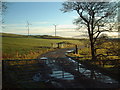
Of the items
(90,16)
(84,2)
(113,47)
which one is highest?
(84,2)

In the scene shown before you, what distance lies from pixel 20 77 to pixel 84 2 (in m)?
9.82

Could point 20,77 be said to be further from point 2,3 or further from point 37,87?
point 2,3

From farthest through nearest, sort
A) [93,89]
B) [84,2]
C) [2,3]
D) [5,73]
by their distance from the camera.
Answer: [84,2] → [2,3] → [5,73] → [93,89]

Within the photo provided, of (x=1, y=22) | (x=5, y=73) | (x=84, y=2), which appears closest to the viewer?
(x=5, y=73)

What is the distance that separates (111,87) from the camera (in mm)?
6664

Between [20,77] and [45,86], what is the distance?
221 centimetres

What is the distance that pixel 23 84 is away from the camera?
6938mm

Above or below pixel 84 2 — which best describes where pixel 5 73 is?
below

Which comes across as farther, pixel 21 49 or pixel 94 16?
pixel 21 49

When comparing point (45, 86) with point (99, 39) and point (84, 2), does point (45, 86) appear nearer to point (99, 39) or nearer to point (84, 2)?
point (99, 39)

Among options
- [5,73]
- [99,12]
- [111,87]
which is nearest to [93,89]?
[111,87]

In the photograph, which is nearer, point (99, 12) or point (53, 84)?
point (53, 84)

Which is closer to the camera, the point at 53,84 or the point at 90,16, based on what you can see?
the point at 53,84

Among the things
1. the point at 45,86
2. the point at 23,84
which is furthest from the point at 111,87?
the point at 23,84
